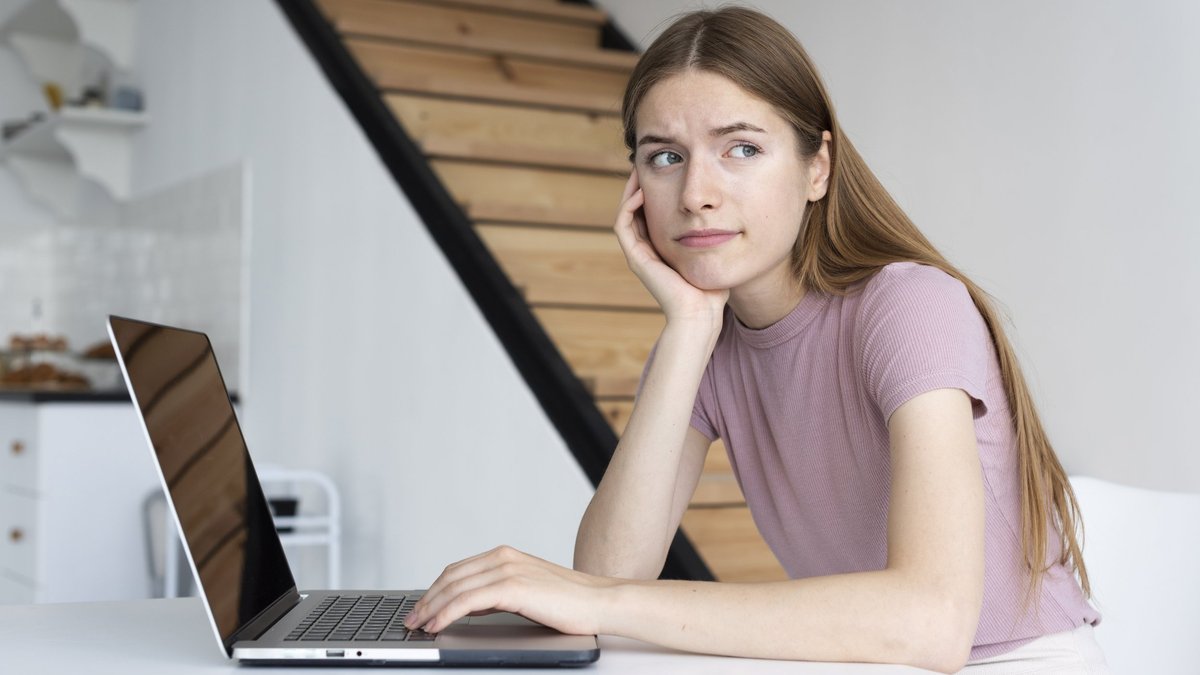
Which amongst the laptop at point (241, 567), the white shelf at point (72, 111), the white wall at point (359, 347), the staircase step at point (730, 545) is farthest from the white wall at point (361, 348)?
the laptop at point (241, 567)

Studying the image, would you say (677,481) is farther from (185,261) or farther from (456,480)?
(185,261)

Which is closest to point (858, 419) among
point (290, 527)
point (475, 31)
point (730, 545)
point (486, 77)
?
point (730, 545)

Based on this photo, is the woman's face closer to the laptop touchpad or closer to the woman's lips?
the woman's lips

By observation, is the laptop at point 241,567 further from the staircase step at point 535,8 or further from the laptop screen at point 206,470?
the staircase step at point 535,8

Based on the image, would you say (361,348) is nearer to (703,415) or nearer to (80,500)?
(80,500)

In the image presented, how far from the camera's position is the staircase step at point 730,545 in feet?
7.04

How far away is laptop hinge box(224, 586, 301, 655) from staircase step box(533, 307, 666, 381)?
1351 mm

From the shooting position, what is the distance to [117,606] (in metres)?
1.11

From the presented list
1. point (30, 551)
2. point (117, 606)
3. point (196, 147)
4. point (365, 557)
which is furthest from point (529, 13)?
point (117, 606)

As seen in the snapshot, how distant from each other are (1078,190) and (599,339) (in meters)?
1.02

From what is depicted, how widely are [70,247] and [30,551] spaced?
2.01 metres

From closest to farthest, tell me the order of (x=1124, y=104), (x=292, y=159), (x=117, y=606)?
(x=117, y=606) < (x=1124, y=104) < (x=292, y=159)

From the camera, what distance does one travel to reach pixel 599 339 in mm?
2547

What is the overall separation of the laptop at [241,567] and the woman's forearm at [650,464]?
0.81 ft
